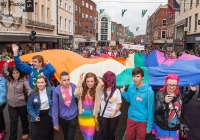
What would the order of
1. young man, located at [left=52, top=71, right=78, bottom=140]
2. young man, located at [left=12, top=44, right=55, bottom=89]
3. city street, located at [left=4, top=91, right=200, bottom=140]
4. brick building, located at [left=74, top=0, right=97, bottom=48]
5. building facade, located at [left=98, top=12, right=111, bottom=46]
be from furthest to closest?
1. building facade, located at [left=98, top=12, right=111, bottom=46]
2. brick building, located at [left=74, top=0, right=97, bottom=48]
3. city street, located at [left=4, top=91, right=200, bottom=140]
4. young man, located at [left=12, top=44, right=55, bottom=89]
5. young man, located at [left=52, top=71, right=78, bottom=140]

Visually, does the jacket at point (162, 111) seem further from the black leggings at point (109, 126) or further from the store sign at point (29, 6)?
the store sign at point (29, 6)

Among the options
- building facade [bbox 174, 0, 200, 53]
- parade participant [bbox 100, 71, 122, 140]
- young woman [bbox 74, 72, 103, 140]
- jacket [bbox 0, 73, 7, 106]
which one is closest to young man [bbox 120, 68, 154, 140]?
parade participant [bbox 100, 71, 122, 140]

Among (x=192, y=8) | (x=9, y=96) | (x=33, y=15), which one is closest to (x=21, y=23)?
(x=33, y=15)

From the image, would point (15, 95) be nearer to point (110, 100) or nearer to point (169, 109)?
point (110, 100)

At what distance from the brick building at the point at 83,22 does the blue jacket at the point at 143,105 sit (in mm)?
36511

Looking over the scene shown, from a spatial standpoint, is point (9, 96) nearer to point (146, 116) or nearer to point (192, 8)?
point (146, 116)

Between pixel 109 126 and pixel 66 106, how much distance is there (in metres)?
0.85

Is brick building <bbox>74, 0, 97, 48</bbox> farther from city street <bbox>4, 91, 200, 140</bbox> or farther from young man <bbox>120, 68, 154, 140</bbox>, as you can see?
young man <bbox>120, 68, 154, 140</bbox>

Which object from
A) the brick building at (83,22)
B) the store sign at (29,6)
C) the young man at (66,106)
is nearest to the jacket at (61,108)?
the young man at (66,106)

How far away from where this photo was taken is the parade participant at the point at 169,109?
3.26 metres

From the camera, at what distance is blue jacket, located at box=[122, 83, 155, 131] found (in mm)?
3479

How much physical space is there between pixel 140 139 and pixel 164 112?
667 millimetres

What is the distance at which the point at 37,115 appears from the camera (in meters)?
3.73

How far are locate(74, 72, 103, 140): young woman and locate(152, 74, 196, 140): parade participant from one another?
101 cm
